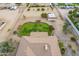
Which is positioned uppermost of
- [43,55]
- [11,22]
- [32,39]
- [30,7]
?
[30,7]

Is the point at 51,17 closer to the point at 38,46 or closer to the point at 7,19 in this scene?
the point at 38,46

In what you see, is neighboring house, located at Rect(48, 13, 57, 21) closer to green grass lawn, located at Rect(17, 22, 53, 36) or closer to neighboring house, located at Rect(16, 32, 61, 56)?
green grass lawn, located at Rect(17, 22, 53, 36)

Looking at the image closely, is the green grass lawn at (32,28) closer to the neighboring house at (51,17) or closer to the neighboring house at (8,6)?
the neighboring house at (51,17)

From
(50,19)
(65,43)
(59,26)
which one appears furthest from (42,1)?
(65,43)

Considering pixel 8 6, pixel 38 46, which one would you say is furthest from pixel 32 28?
pixel 8 6

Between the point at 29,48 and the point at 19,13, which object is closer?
the point at 29,48

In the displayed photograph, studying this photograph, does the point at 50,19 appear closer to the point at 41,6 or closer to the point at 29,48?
the point at 41,6

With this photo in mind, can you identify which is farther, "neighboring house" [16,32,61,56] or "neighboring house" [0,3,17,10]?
"neighboring house" [0,3,17,10]

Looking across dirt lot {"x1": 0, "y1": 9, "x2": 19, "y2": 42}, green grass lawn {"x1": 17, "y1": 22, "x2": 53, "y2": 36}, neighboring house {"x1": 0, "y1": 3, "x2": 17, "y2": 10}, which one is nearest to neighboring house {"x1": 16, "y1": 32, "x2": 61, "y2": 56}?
green grass lawn {"x1": 17, "y1": 22, "x2": 53, "y2": 36}
